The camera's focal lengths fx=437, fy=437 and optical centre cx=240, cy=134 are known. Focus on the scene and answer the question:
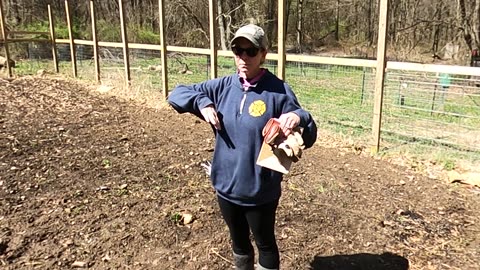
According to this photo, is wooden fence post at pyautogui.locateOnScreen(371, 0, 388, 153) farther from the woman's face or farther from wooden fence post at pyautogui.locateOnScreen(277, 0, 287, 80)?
the woman's face

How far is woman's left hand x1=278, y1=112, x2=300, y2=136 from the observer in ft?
6.37

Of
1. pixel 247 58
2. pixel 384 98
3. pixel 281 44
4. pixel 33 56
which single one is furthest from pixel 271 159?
pixel 33 56

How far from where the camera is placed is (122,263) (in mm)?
2863

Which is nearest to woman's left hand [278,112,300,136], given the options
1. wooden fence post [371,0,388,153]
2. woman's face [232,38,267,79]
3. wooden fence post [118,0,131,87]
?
woman's face [232,38,267,79]

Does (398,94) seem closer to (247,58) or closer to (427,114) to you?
(427,114)

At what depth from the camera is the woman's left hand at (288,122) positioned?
194 cm

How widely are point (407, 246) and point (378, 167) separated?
1749 millimetres

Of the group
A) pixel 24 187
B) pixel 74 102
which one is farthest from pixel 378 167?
pixel 74 102

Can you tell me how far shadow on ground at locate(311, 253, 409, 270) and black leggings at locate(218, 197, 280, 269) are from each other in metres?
0.67

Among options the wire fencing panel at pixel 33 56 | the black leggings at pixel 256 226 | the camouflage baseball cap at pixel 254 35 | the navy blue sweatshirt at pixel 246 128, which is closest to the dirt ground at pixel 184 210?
the black leggings at pixel 256 226

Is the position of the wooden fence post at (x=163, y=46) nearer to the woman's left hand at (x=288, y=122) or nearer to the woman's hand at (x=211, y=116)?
the woman's hand at (x=211, y=116)

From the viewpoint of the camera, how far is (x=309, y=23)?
31719 millimetres

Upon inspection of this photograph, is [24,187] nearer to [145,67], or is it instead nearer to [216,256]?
[216,256]

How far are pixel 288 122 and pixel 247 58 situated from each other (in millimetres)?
371
